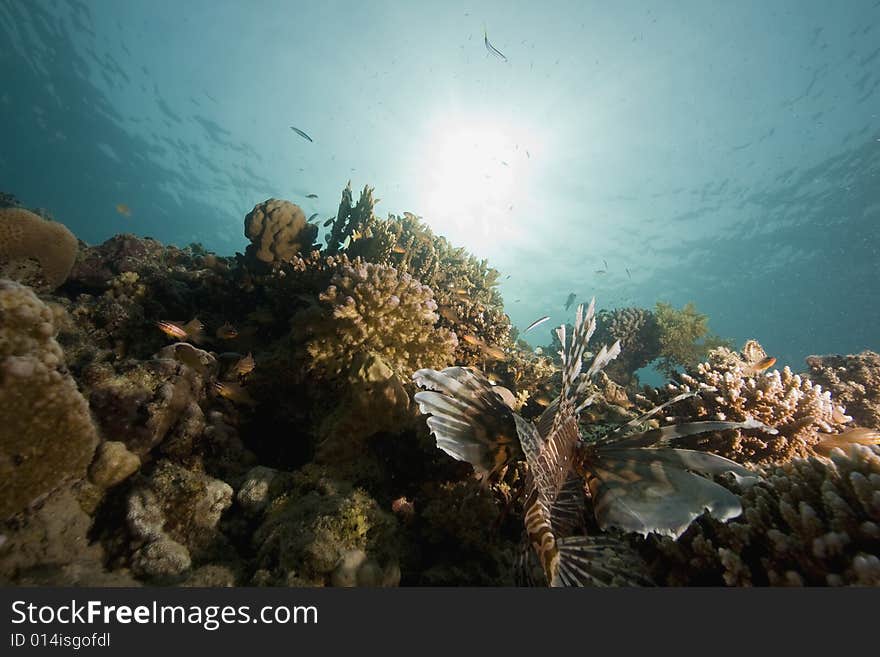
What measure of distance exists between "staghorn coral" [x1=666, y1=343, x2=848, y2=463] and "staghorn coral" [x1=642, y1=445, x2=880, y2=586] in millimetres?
1399

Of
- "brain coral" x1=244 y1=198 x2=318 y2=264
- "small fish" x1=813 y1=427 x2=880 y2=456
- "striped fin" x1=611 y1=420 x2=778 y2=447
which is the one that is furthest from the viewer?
"brain coral" x1=244 y1=198 x2=318 y2=264

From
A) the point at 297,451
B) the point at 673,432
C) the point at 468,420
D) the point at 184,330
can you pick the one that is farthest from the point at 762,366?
the point at 184,330

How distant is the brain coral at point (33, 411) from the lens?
1.48 m

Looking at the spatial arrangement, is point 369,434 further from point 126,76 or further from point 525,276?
point 525,276

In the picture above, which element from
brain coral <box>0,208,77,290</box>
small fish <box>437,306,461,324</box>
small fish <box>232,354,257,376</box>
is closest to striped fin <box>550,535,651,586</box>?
small fish <box>232,354,257,376</box>

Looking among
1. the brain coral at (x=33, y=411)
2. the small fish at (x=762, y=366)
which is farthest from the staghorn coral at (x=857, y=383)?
the brain coral at (x=33, y=411)

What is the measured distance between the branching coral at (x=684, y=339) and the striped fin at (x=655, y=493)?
28.8 ft

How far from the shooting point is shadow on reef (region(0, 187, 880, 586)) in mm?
1576

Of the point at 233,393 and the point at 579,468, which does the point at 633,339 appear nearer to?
the point at 579,468

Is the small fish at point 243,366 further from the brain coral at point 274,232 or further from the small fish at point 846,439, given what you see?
the small fish at point 846,439

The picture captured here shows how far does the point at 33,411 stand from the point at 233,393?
1.36 metres

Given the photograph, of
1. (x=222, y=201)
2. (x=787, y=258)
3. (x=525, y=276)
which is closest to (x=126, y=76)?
(x=222, y=201)

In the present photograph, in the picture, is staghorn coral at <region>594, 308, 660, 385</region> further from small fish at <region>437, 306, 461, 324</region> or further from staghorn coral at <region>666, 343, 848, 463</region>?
small fish at <region>437, 306, 461, 324</region>

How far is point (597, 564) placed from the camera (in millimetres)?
1691
